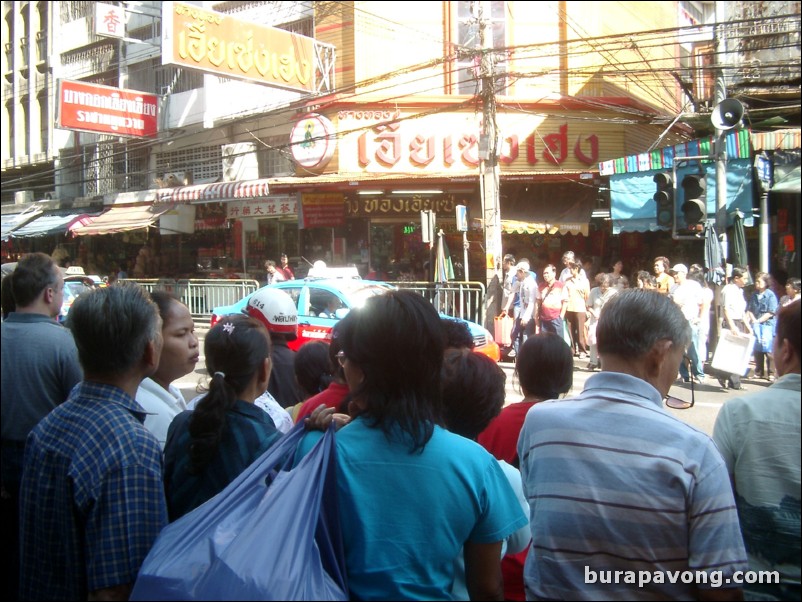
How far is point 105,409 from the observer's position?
2.19 m

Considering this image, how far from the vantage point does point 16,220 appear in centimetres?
2641

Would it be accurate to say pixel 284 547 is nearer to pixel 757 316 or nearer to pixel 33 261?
pixel 33 261

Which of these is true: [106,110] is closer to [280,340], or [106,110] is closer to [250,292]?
[250,292]

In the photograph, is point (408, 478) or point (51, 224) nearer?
point (408, 478)

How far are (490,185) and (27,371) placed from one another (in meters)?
12.3

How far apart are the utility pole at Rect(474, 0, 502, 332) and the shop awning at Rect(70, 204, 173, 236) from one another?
35.0 feet

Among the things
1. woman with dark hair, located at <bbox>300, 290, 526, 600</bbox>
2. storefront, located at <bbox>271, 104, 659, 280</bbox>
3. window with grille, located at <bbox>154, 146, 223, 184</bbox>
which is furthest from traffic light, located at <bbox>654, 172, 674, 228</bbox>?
window with grille, located at <bbox>154, 146, 223, 184</bbox>

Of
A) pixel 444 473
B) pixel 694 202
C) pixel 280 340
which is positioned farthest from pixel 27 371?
pixel 694 202

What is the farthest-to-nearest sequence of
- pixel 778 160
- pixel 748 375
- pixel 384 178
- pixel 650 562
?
pixel 384 178 < pixel 778 160 < pixel 748 375 < pixel 650 562

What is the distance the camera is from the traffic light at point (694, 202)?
Answer: 38.0 ft

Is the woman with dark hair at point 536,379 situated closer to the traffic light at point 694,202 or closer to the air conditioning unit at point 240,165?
the traffic light at point 694,202

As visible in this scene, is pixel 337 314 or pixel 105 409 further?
pixel 337 314

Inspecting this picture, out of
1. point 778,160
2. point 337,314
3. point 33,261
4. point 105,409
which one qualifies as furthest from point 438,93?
point 105,409

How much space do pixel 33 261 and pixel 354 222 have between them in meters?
15.7
